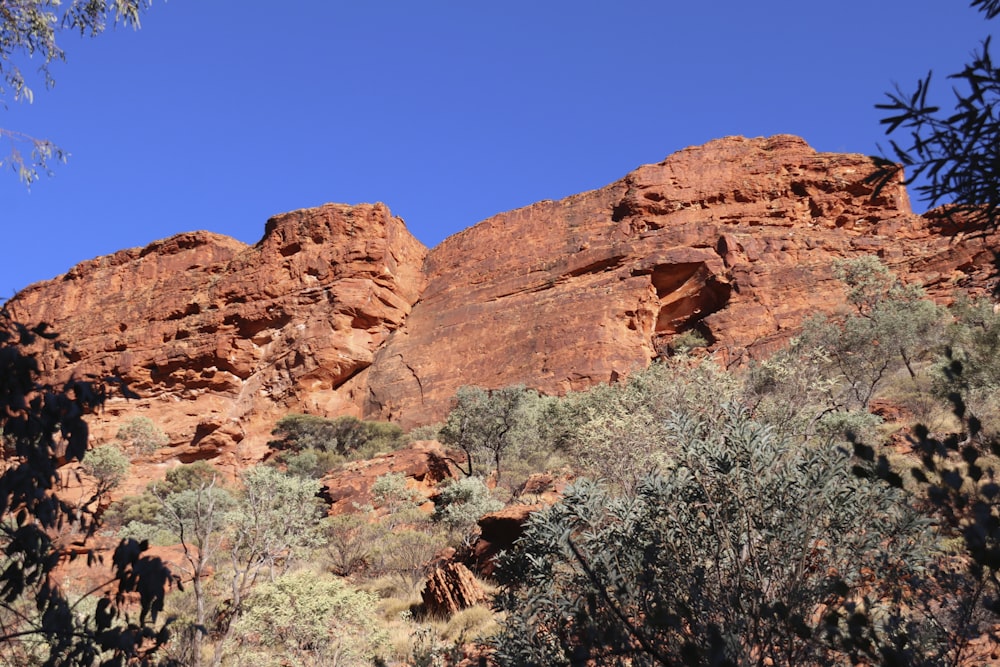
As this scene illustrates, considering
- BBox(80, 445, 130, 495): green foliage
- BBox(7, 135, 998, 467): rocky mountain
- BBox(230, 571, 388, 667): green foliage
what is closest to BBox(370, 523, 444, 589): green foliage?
BBox(230, 571, 388, 667): green foliage

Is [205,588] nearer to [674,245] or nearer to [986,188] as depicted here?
[986,188]

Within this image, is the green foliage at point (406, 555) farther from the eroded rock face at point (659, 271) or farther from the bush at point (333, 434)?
the bush at point (333, 434)

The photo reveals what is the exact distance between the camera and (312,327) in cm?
4000

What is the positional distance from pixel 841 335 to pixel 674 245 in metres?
13.4

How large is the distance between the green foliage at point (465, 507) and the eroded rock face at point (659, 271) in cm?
1643

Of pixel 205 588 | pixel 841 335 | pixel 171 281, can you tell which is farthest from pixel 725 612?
pixel 171 281

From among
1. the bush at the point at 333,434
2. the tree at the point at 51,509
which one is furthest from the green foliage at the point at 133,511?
the tree at the point at 51,509

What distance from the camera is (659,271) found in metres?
35.8

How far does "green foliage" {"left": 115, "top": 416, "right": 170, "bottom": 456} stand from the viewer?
35.2m

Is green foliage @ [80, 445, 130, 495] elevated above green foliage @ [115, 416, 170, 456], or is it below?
below

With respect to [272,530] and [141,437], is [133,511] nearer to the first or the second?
[141,437]

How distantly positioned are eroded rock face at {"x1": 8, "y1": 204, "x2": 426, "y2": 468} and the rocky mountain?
0.11 m

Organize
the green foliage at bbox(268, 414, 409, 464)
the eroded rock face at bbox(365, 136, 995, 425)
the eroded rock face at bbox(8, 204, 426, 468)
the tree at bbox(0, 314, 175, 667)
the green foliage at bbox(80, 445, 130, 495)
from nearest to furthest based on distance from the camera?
the tree at bbox(0, 314, 175, 667) → the green foliage at bbox(80, 445, 130, 495) → the eroded rock face at bbox(365, 136, 995, 425) → the green foliage at bbox(268, 414, 409, 464) → the eroded rock face at bbox(8, 204, 426, 468)

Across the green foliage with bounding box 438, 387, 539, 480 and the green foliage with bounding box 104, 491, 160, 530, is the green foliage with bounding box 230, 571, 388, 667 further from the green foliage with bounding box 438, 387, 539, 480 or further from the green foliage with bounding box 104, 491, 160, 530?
the green foliage with bounding box 104, 491, 160, 530
